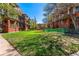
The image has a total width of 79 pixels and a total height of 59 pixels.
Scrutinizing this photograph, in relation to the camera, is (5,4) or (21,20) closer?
(5,4)

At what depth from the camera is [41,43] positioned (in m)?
3.09

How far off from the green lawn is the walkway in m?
0.06

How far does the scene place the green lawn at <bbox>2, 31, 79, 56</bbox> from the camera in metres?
3.03

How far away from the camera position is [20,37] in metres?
3.12

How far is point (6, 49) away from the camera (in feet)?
10.0

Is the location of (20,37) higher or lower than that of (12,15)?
lower

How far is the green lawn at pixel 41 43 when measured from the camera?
3.03m

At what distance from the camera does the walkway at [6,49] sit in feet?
9.84

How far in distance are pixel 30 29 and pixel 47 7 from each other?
0.47 meters

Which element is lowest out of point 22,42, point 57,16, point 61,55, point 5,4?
point 61,55

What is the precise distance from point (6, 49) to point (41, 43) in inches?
22.7

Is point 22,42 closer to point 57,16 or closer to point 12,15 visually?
point 12,15

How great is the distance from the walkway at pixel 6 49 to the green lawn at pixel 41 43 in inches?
→ 2.4

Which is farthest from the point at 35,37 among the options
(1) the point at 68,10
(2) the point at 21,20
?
(1) the point at 68,10
